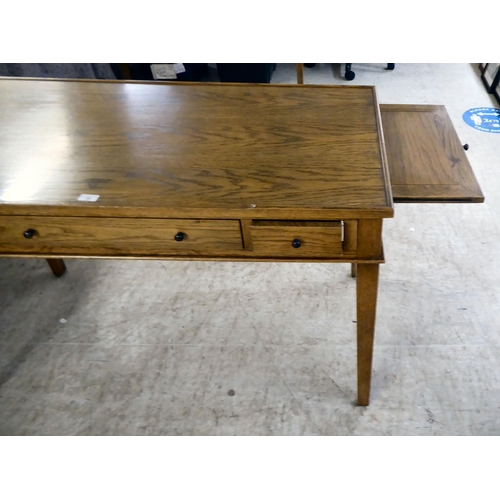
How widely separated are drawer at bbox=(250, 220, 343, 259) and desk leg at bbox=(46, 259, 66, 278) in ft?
3.43

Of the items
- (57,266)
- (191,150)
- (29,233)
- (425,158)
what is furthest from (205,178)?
(57,266)

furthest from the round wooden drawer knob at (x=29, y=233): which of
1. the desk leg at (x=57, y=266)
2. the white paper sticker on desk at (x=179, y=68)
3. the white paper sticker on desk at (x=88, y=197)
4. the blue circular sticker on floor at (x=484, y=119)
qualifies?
the blue circular sticker on floor at (x=484, y=119)

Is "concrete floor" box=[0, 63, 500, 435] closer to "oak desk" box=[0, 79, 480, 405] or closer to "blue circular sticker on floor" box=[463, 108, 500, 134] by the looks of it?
"oak desk" box=[0, 79, 480, 405]

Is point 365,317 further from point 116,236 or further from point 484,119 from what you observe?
point 484,119

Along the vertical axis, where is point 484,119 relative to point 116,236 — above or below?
below

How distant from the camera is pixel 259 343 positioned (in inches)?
55.4

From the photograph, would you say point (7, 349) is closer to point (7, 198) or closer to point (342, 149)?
point (7, 198)

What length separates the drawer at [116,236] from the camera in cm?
86

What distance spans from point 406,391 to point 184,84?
3.57 feet

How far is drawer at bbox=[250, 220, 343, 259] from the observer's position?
32.1 inches

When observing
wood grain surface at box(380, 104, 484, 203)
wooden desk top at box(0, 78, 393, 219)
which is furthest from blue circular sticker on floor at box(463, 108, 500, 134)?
wooden desk top at box(0, 78, 393, 219)

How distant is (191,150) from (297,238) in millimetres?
318

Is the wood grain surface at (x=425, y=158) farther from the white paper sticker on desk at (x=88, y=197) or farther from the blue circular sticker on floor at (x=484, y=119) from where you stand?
the blue circular sticker on floor at (x=484, y=119)

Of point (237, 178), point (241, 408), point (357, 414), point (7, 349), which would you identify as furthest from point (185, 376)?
point (237, 178)
